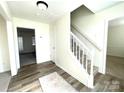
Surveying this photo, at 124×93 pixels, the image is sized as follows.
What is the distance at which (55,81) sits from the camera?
244cm

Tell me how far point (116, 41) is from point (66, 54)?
4.42 meters

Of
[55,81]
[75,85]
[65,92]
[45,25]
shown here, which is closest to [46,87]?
[55,81]

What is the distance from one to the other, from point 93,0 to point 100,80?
2.52 m

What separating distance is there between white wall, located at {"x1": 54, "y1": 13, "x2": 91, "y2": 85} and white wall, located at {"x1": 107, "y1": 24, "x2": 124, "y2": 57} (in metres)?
4.29

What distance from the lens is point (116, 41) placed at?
5387 millimetres

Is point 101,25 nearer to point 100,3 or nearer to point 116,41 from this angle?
point 100,3

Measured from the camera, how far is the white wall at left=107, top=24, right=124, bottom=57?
16.9 feet

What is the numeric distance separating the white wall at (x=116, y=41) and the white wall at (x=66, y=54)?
429 cm

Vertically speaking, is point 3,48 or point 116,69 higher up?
point 3,48

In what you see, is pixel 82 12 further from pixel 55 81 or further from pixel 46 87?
pixel 46 87

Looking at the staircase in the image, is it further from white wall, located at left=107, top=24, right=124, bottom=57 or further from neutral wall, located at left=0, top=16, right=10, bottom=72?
white wall, located at left=107, top=24, right=124, bottom=57

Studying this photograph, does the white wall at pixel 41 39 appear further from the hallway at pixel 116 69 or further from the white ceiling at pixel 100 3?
the hallway at pixel 116 69

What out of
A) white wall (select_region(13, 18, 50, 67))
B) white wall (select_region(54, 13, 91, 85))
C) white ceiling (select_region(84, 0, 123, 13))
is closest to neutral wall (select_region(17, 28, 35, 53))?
white wall (select_region(13, 18, 50, 67))

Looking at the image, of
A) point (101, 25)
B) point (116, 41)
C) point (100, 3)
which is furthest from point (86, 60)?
point (116, 41)
